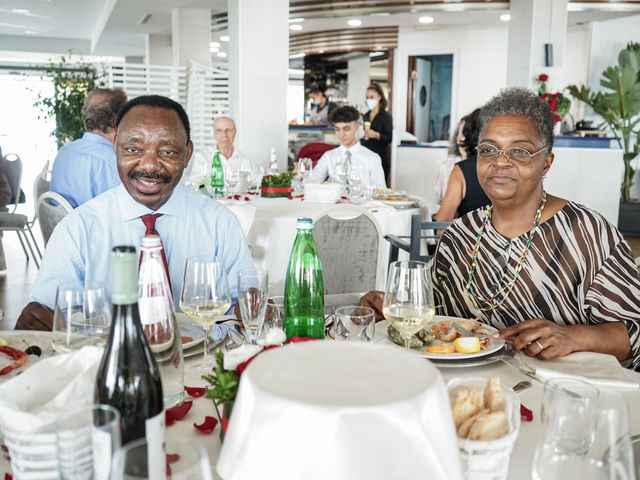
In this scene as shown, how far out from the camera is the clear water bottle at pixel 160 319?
1054 millimetres

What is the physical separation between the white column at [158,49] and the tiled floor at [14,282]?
5.18 metres

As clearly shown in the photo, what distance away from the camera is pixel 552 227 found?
1.76m

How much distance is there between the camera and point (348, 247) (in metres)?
2.83

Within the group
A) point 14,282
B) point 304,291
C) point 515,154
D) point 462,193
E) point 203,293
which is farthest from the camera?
point 14,282

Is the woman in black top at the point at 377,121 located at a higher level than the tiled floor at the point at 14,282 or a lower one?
higher

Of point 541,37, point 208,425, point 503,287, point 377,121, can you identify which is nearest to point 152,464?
point 208,425

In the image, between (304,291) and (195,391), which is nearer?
(195,391)

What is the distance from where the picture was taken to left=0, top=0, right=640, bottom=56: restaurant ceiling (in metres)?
8.92

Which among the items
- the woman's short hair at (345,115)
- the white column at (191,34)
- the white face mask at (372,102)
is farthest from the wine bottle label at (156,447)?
the white column at (191,34)

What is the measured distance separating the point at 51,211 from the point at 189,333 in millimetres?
2242

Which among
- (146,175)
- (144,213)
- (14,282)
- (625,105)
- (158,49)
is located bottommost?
(14,282)

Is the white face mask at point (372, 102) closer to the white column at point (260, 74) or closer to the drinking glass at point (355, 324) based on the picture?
the white column at point (260, 74)

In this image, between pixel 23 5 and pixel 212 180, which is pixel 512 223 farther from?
pixel 23 5

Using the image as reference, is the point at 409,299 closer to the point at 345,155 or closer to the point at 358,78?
the point at 345,155
